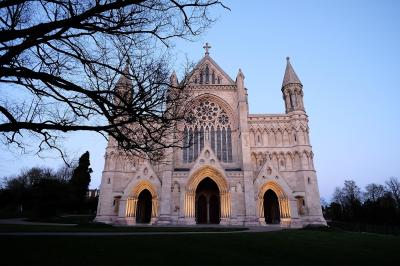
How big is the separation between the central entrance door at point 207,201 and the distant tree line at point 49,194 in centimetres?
1351

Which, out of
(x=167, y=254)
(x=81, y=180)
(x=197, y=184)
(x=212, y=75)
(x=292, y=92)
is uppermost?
(x=212, y=75)

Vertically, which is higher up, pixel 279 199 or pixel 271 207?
pixel 279 199

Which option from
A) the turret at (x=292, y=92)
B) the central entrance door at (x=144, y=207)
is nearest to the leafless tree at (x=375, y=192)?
the turret at (x=292, y=92)

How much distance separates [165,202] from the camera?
26.5 meters

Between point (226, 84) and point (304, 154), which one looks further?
point (226, 84)

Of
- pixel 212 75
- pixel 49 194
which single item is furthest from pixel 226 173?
pixel 49 194

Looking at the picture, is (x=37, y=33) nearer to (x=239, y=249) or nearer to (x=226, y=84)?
(x=239, y=249)

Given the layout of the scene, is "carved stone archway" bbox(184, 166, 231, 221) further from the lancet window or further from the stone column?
the lancet window

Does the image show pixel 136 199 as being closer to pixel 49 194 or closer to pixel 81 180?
pixel 49 194

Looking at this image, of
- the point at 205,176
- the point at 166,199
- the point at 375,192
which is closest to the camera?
the point at 166,199

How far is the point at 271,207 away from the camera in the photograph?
3119cm

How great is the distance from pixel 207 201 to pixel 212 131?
8140 mm

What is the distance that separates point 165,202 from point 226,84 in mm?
16041

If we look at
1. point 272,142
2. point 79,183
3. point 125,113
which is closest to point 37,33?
point 125,113
